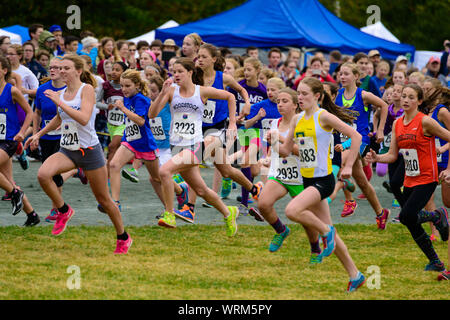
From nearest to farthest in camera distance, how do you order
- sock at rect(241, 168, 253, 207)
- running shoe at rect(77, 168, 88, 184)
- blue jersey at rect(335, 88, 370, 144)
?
blue jersey at rect(335, 88, 370, 144) → sock at rect(241, 168, 253, 207) → running shoe at rect(77, 168, 88, 184)

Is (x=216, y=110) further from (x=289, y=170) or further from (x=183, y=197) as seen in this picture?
(x=289, y=170)

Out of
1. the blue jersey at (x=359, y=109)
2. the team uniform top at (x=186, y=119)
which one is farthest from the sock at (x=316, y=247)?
the blue jersey at (x=359, y=109)

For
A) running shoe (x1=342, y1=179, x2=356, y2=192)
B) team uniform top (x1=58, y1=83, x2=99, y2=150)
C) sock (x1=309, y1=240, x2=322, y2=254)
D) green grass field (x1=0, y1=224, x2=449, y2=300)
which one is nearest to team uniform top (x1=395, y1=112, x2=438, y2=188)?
green grass field (x1=0, y1=224, x2=449, y2=300)

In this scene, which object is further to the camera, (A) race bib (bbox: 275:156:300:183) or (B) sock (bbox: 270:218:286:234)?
(B) sock (bbox: 270:218:286:234)

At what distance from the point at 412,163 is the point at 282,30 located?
13871 mm

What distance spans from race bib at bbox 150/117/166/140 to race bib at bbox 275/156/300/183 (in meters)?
2.81

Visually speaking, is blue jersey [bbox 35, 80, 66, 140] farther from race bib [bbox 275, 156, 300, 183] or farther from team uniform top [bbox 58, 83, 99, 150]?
race bib [bbox 275, 156, 300, 183]

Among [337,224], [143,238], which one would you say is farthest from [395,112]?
[143,238]

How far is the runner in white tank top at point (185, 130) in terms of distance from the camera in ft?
27.2

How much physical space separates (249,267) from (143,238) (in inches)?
66.0

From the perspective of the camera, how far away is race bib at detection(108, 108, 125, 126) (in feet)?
37.1

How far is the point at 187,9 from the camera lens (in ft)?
149

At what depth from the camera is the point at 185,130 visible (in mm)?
8328

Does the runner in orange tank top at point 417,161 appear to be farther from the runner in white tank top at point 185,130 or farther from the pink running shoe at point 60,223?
the pink running shoe at point 60,223
